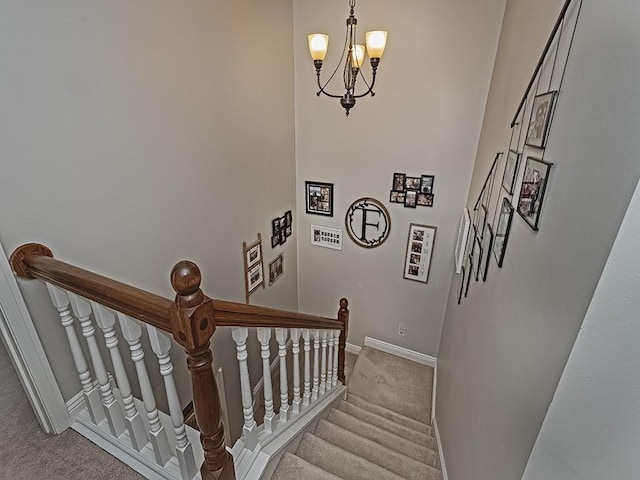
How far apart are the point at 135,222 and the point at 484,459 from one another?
2135 mm

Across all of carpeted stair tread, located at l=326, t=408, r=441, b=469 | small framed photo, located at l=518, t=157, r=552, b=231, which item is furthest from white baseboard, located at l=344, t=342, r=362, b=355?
small framed photo, located at l=518, t=157, r=552, b=231

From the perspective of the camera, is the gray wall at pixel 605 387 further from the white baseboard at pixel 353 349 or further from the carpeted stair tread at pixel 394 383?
the white baseboard at pixel 353 349

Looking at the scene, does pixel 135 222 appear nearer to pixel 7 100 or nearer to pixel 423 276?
pixel 7 100

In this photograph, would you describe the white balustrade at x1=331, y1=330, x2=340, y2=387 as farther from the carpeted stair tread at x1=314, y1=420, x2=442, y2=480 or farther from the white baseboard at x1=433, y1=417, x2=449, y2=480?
the white baseboard at x1=433, y1=417, x2=449, y2=480

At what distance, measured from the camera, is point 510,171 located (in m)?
1.67

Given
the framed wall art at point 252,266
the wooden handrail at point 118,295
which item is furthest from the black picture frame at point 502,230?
the framed wall art at point 252,266

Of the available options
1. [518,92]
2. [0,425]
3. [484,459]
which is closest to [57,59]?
[0,425]

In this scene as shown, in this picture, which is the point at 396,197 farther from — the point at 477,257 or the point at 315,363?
the point at 315,363

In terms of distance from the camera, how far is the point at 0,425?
4.93 ft

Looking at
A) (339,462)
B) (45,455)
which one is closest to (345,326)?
(339,462)

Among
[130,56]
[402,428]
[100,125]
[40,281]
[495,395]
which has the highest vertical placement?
[130,56]

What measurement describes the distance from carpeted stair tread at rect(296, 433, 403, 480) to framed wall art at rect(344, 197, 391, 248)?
2253 mm

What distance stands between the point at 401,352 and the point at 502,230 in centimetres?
307

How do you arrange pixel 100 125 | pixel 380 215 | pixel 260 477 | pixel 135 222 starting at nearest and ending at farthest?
pixel 260 477 → pixel 100 125 → pixel 135 222 → pixel 380 215
